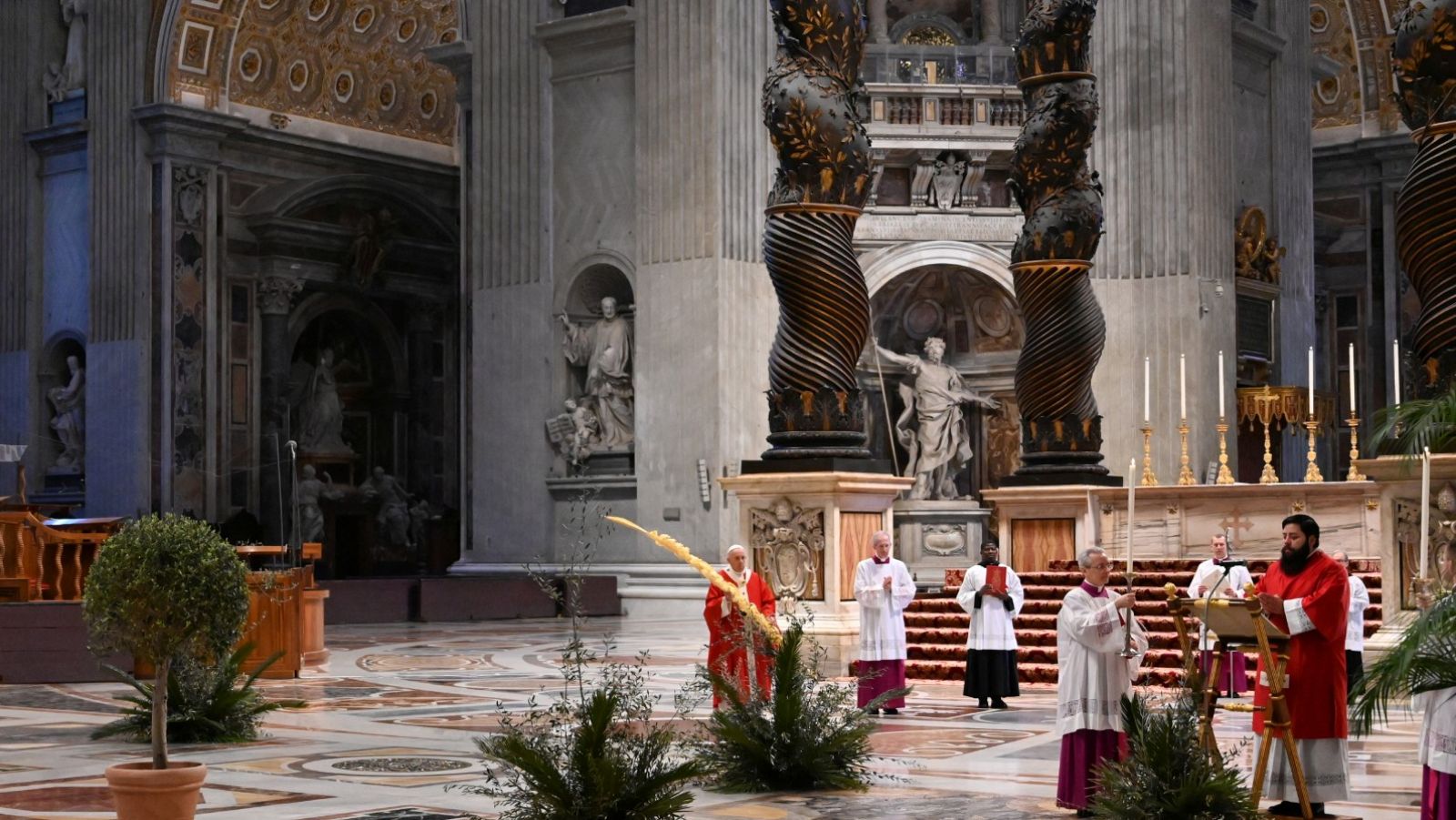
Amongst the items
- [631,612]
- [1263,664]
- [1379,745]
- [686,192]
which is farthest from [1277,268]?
[1263,664]

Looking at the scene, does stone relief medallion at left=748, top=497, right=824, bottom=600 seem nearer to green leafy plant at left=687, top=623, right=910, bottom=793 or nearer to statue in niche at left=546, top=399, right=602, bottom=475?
green leafy plant at left=687, top=623, right=910, bottom=793

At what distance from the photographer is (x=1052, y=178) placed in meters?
15.9

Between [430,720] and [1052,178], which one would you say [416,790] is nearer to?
[430,720]

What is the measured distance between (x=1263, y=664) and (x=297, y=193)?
25974 millimetres

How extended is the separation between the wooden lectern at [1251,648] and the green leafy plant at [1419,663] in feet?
3.29

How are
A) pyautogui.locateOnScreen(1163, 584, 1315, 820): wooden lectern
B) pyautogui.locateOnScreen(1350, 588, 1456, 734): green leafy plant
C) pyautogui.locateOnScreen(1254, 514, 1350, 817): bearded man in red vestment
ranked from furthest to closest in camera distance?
pyautogui.locateOnScreen(1254, 514, 1350, 817): bearded man in red vestment < pyautogui.locateOnScreen(1163, 584, 1315, 820): wooden lectern < pyautogui.locateOnScreen(1350, 588, 1456, 734): green leafy plant

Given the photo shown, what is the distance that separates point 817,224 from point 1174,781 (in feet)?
23.5

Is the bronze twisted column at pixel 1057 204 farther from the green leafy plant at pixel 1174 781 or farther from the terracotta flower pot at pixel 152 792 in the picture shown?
the terracotta flower pot at pixel 152 792

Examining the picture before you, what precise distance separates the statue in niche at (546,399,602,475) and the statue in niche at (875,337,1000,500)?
12.8 feet

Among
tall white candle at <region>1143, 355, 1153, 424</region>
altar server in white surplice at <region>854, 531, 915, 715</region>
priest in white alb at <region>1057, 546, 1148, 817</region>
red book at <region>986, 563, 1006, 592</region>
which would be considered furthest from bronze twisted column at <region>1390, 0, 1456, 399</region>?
tall white candle at <region>1143, 355, 1153, 424</region>

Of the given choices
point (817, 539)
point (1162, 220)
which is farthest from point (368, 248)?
point (817, 539)

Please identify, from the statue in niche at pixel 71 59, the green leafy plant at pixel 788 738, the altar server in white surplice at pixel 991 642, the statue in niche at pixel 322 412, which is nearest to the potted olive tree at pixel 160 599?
the green leafy plant at pixel 788 738

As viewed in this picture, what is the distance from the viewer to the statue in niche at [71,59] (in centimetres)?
3144

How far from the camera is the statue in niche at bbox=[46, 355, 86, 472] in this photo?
31.3 meters
